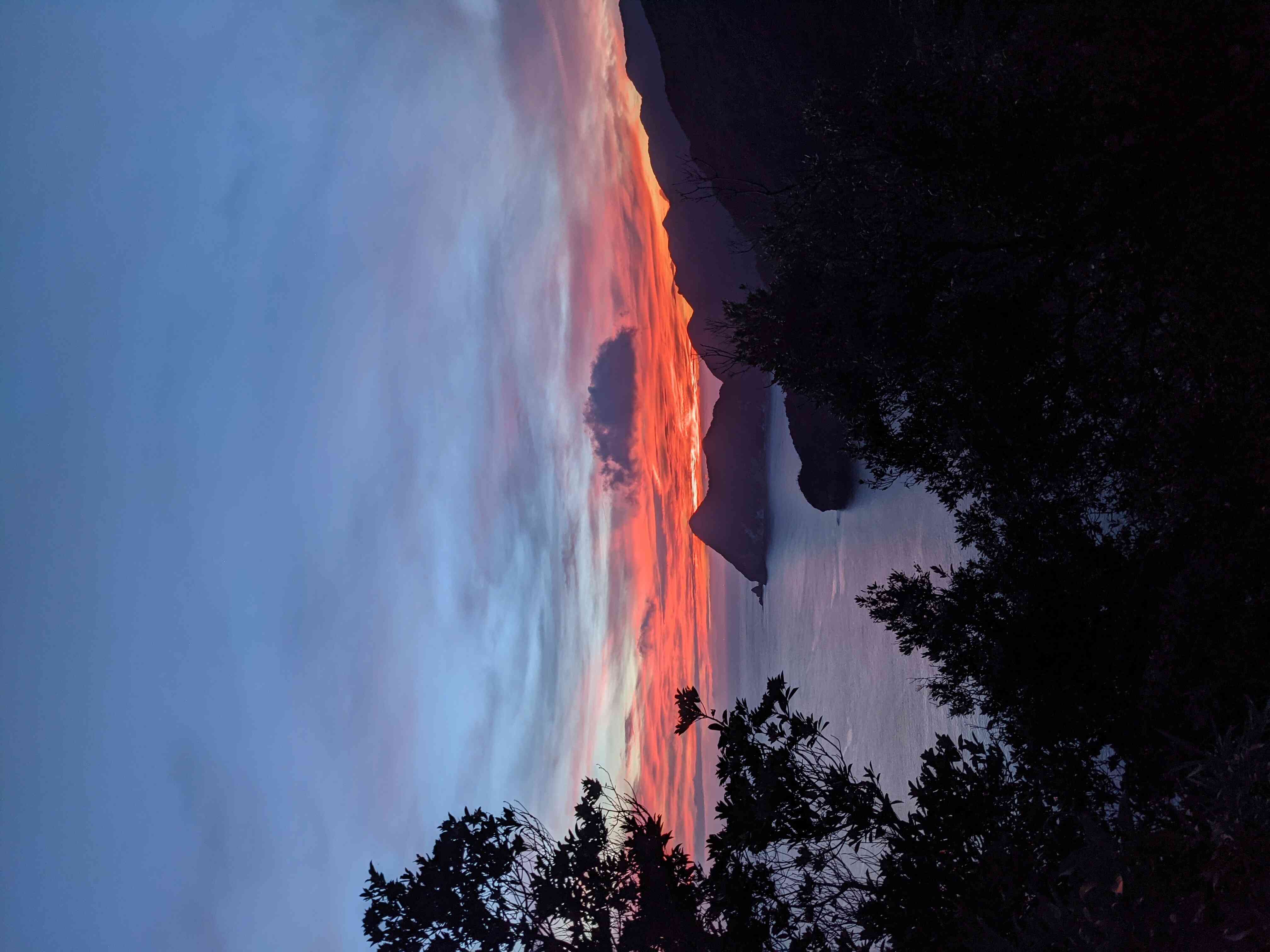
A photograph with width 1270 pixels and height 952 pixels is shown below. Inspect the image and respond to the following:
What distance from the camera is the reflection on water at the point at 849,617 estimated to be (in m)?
22.2

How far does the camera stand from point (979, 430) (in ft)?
33.0

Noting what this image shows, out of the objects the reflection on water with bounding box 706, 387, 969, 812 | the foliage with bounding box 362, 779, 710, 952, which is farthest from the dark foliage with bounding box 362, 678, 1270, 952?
the reflection on water with bounding box 706, 387, 969, 812

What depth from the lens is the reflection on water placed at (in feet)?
72.8

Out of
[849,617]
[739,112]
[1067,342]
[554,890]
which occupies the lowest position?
[554,890]

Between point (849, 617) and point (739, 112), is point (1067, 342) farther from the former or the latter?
point (849, 617)

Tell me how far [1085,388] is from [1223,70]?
12.7 feet

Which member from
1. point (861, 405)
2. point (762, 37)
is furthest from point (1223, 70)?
point (762, 37)

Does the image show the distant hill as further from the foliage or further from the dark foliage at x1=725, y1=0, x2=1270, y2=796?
the foliage

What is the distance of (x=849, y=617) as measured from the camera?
104ft

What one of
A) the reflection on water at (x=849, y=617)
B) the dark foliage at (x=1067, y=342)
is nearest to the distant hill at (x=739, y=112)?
the reflection on water at (x=849, y=617)

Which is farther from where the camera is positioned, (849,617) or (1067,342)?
(849,617)

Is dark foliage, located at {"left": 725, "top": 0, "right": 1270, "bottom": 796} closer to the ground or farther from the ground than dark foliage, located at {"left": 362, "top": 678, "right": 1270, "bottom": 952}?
farther from the ground

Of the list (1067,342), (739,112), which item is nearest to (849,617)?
(739,112)

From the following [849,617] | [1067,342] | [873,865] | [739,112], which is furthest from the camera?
[849,617]
